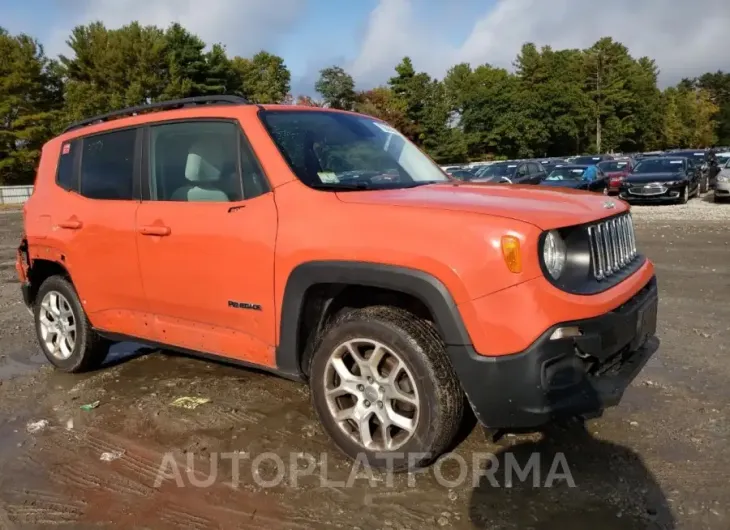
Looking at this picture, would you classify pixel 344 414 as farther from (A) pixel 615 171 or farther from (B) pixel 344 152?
(A) pixel 615 171

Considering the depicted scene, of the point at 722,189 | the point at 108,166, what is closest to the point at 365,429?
the point at 108,166

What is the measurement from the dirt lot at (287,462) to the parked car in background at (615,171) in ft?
69.5

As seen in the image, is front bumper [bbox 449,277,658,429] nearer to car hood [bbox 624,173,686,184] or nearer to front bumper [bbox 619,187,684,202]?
front bumper [bbox 619,187,684,202]

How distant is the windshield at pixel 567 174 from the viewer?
20984mm

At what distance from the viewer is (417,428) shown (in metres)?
3.16

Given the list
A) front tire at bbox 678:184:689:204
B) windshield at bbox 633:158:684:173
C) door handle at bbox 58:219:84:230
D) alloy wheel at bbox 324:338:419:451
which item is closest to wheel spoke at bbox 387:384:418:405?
alloy wheel at bbox 324:338:419:451

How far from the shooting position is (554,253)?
300 cm

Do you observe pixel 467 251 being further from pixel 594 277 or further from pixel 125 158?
pixel 125 158

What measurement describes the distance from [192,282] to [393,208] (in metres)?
1.46

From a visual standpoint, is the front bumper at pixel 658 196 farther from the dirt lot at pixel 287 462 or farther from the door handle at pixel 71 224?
the door handle at pixel 71 224

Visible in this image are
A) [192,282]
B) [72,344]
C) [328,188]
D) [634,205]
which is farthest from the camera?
[634,205]

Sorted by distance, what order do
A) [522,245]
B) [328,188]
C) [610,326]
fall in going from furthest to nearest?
[328,188] < [610,326] < [522,245]

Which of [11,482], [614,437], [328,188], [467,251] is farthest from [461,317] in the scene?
[11,482]

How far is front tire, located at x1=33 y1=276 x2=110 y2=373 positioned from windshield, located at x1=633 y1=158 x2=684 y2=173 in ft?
70.0
